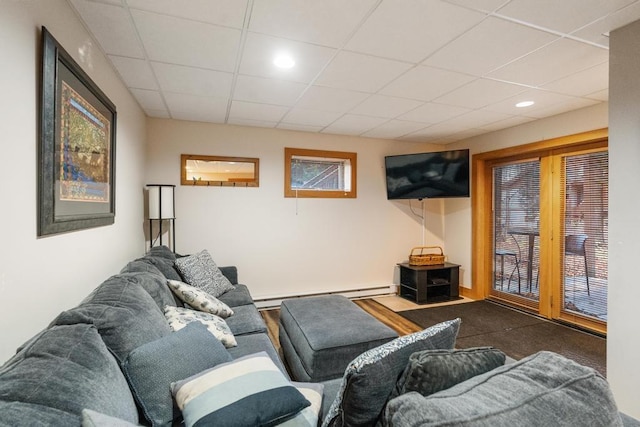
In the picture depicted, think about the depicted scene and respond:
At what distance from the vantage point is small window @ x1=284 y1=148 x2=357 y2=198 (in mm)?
4227

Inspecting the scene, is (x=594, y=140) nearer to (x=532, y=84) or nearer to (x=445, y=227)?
(x=532, y=84)

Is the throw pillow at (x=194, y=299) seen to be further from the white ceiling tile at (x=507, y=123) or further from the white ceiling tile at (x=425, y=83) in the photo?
the white ceiling tile at (x=507, y=123)

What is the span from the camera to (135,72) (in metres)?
2.41

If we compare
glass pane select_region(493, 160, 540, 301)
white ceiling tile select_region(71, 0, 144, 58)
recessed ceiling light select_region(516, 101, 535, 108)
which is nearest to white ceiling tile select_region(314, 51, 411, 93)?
white ceiling tile select_region(71, 0, 144, 58)

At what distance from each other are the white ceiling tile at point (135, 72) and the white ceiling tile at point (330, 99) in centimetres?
131

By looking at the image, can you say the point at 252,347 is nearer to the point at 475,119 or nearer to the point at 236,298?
the point at 236,298

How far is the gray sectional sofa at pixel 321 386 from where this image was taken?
71cm

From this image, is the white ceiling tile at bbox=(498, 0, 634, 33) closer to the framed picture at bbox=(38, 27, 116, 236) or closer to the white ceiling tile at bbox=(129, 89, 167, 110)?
the framed picture at bbox=(38, 27, 116, 236)

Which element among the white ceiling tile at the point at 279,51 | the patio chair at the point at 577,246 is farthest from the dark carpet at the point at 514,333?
the white ceiling tile at the point at 279,51

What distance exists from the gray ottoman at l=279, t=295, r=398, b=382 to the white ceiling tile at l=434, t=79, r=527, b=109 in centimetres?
217

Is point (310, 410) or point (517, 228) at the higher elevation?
point (517, 228)

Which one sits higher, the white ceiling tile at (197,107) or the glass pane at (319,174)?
the white ceiling tile at (197,107)

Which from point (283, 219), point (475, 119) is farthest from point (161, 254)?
point (475, 119)

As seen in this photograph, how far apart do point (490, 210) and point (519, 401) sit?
4.23 m
